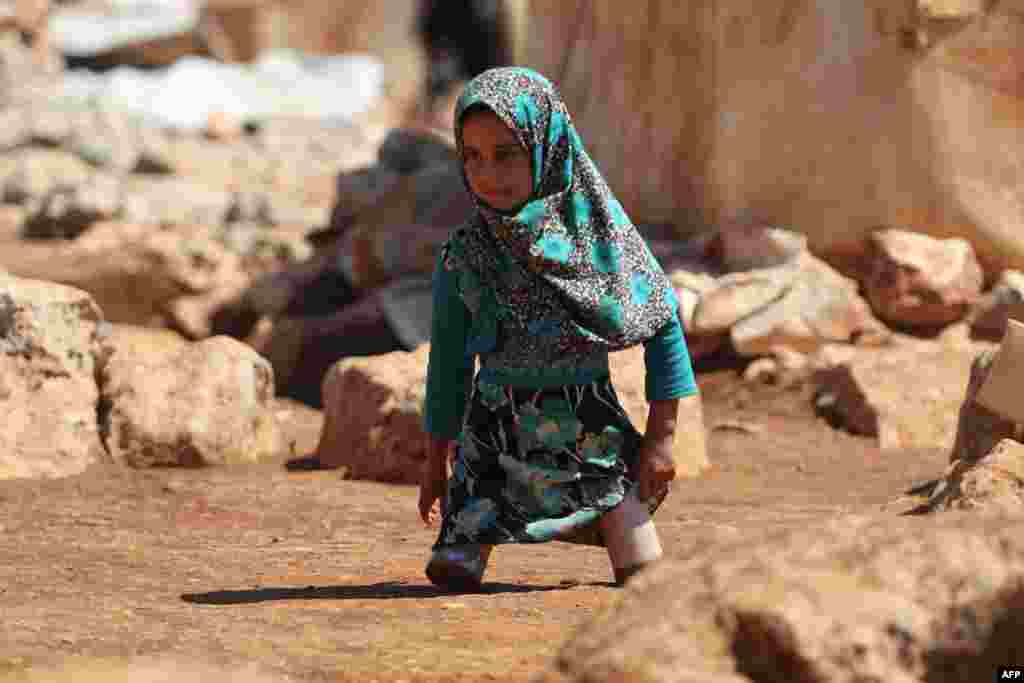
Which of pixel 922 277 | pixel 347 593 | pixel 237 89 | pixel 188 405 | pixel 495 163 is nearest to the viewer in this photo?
pixel 495 163

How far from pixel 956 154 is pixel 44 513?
414cm

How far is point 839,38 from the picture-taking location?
7.46 m

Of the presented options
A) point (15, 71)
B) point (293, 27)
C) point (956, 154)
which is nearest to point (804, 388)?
point (956, 154)

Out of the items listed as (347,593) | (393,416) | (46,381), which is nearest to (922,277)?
(393,416)

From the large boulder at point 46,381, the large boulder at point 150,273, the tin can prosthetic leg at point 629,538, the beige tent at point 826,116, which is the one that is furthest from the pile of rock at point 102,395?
the large boulder at point 150,273

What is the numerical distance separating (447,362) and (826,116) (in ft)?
13.7

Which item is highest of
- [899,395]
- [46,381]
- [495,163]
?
[495,163]

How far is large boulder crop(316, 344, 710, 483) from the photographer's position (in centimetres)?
548

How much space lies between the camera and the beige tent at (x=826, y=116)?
723 cm

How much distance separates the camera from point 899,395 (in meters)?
6.52

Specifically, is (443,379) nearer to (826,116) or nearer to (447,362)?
(447,362)

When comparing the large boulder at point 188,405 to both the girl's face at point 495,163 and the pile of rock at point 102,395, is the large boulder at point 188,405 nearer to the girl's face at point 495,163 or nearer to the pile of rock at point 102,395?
the pile of rock at point 102,395

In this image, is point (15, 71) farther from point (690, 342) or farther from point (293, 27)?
point (690, 342)

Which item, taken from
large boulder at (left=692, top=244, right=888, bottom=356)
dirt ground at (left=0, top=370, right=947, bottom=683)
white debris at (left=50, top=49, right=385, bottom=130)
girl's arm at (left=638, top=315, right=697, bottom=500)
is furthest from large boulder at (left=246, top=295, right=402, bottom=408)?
white debris at (left=50, top=49, right=385, bottom=130)
